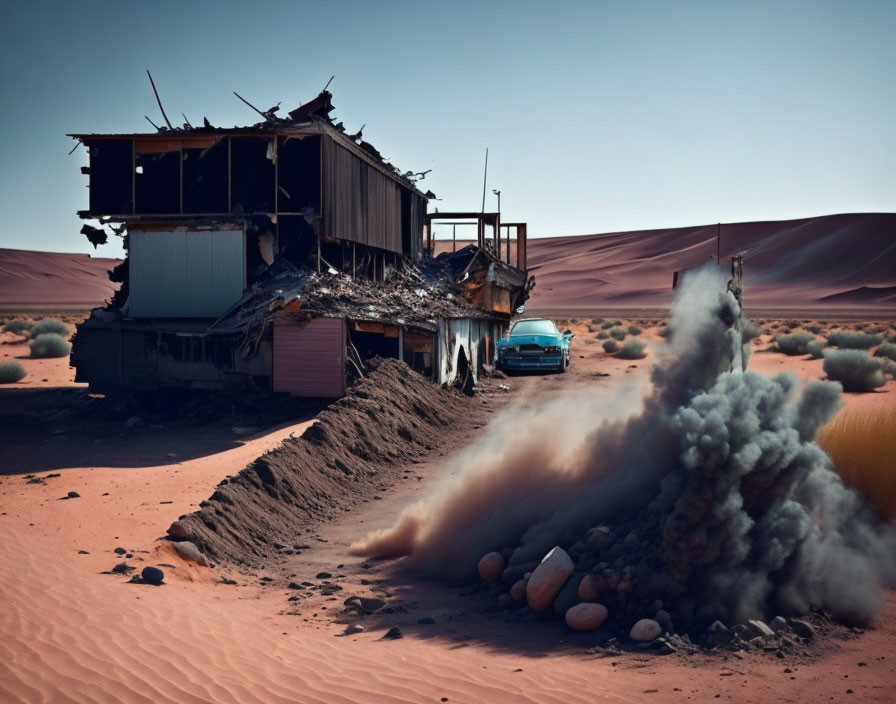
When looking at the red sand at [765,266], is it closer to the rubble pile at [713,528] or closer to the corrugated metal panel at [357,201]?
the corrugated metal panel at [357,201]

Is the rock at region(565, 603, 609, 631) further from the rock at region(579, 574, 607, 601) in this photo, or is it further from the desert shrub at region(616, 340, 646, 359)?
the desert shrub at region(616, 340, 646, 359)

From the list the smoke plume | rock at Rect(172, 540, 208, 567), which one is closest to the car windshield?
the smoke plume

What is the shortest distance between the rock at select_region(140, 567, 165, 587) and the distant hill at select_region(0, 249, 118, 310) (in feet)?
341

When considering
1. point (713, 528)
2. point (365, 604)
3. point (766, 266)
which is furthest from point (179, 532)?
point (766, 266)

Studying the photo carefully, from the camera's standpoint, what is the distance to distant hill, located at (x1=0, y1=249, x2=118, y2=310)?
386 feet

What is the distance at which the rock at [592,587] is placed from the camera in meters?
8.12

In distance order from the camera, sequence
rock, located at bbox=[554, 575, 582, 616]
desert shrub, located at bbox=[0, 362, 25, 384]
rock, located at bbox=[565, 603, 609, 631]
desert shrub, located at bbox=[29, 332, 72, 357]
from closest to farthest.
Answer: rock, located at bbox=[565, 603, 609, 631], rock, located at bbox=[554, 575, 582, 616], desert shrub, located at bbox=[0, 362, 25, 384], desert shrub, located at bbox=[29, 332, 72, 357]

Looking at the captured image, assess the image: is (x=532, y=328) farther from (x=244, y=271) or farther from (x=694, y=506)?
(x=694, y=506)

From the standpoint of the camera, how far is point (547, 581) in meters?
8.38

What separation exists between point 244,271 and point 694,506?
60.6 ft

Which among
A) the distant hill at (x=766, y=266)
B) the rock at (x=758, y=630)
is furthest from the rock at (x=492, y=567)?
the distant hill at (x=766, y=266)

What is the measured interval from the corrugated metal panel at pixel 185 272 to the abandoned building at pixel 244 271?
4cm

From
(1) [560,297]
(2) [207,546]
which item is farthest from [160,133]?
(1) [560,297]

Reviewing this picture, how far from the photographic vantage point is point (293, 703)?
6125 millimetres
